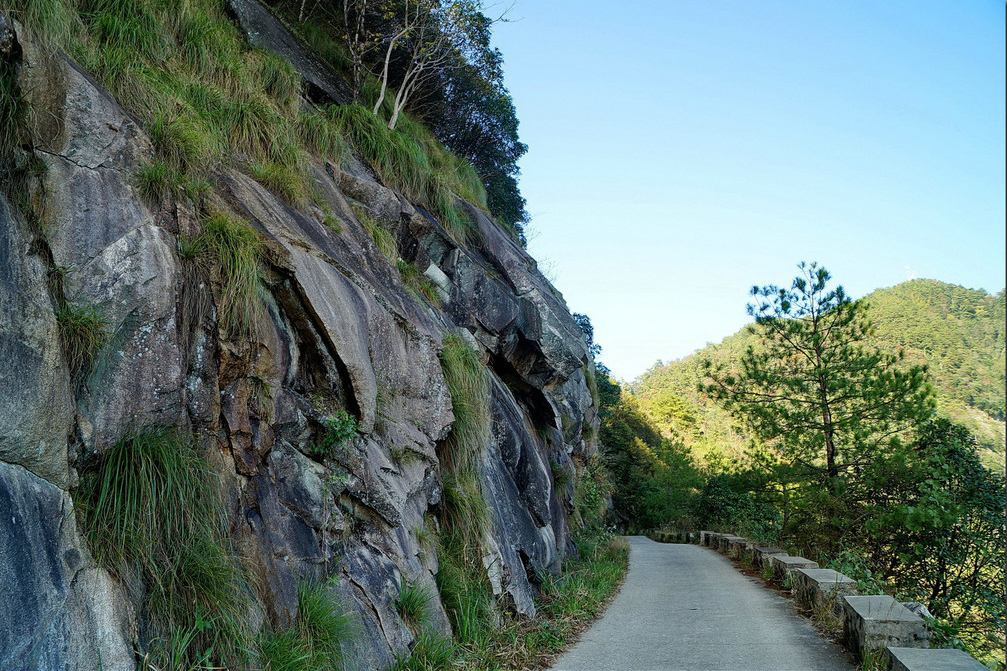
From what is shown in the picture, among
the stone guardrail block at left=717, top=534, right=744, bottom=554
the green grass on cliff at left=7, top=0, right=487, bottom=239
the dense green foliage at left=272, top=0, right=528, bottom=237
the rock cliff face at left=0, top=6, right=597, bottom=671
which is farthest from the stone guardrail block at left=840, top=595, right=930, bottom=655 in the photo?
the stone guardrail block at left=717, top=534, right=744, bottom=554

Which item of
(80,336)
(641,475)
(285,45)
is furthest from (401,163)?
(641,475)

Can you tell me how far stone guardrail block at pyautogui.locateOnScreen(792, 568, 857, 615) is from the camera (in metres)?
6.67

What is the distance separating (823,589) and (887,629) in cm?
197

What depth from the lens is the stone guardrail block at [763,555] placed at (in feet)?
37.2

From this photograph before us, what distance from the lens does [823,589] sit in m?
6.93

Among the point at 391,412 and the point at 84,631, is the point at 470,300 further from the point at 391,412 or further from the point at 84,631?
the point at 84,631

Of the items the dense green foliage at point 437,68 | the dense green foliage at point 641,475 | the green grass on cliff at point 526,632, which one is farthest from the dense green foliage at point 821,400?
the dense green foliage at point 641,475

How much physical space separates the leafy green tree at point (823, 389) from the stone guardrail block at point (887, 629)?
6.74 meters

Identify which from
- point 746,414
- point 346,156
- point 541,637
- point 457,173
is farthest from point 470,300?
point 746,414

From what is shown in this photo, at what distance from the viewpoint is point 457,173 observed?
11.8 meters

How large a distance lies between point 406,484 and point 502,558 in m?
1.81

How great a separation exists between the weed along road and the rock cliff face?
4.03 ft

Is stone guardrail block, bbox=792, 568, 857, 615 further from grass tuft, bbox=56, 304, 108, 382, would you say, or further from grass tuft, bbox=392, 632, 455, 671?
grass tuft, bbox=56, 304, 108, 382

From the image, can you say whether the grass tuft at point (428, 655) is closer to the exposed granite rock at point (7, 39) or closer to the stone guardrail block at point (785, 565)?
the exposed granite rock at point (7, 39)
